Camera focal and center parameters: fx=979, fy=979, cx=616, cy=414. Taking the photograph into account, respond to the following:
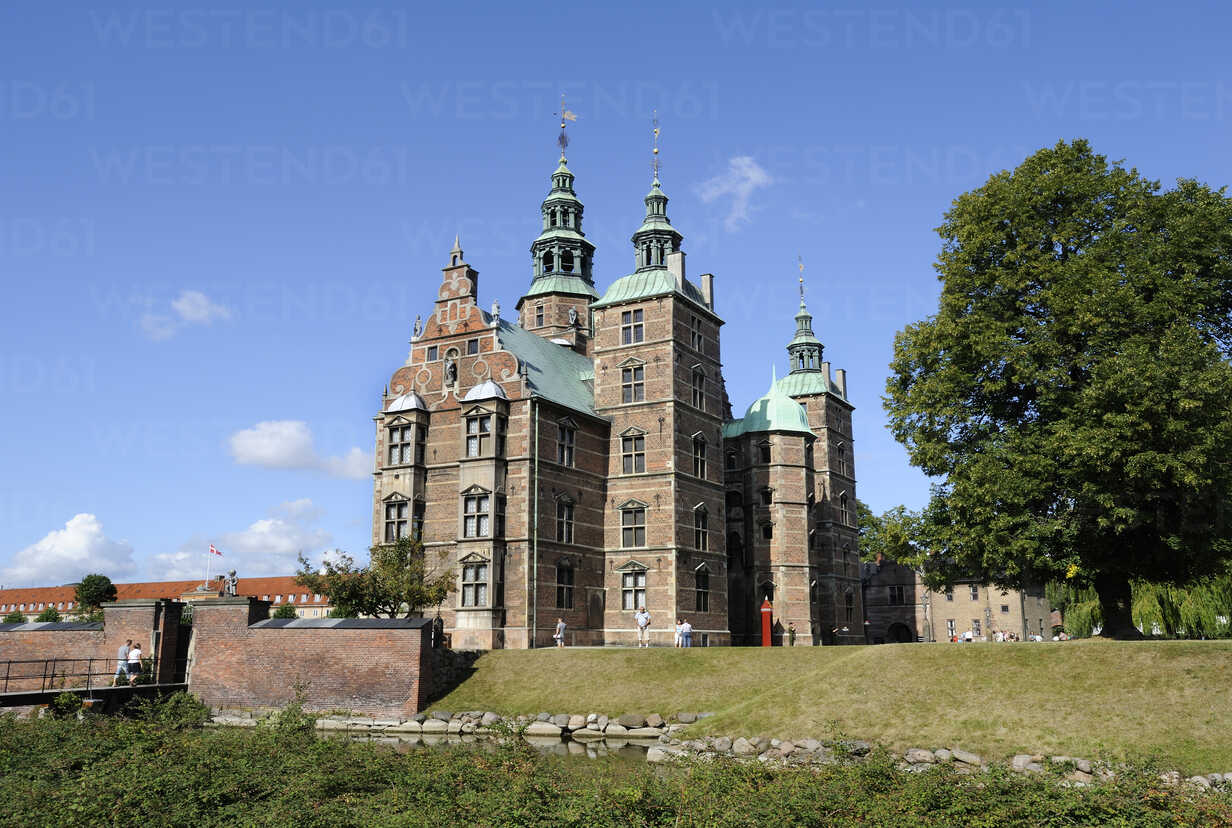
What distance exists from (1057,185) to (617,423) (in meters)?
24.0

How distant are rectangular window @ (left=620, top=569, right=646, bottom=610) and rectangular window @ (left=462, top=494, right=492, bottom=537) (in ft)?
26.5

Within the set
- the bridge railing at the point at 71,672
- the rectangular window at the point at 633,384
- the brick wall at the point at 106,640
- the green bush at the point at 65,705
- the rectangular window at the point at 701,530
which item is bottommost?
the green bush at the point at 65,705

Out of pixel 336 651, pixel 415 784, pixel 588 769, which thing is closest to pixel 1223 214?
pixel 588 769

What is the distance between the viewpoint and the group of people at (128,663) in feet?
117

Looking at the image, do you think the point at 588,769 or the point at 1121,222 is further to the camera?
the point at 1121,222

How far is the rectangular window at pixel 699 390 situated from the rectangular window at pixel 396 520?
15662 mm

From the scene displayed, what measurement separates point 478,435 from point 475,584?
6720 millimetres

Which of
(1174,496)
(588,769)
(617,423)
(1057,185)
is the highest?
(1057,185)

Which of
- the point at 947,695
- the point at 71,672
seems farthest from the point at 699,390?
the point at 71,672

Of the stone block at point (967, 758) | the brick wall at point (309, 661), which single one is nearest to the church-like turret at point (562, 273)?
the brick wall at point (309, 661)

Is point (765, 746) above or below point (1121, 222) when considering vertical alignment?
→ below

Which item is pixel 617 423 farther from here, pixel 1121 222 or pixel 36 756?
pixel 36 756

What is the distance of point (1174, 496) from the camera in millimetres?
29125

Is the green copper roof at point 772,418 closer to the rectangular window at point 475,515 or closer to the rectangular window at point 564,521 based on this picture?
the rectangular window at point 564,521
